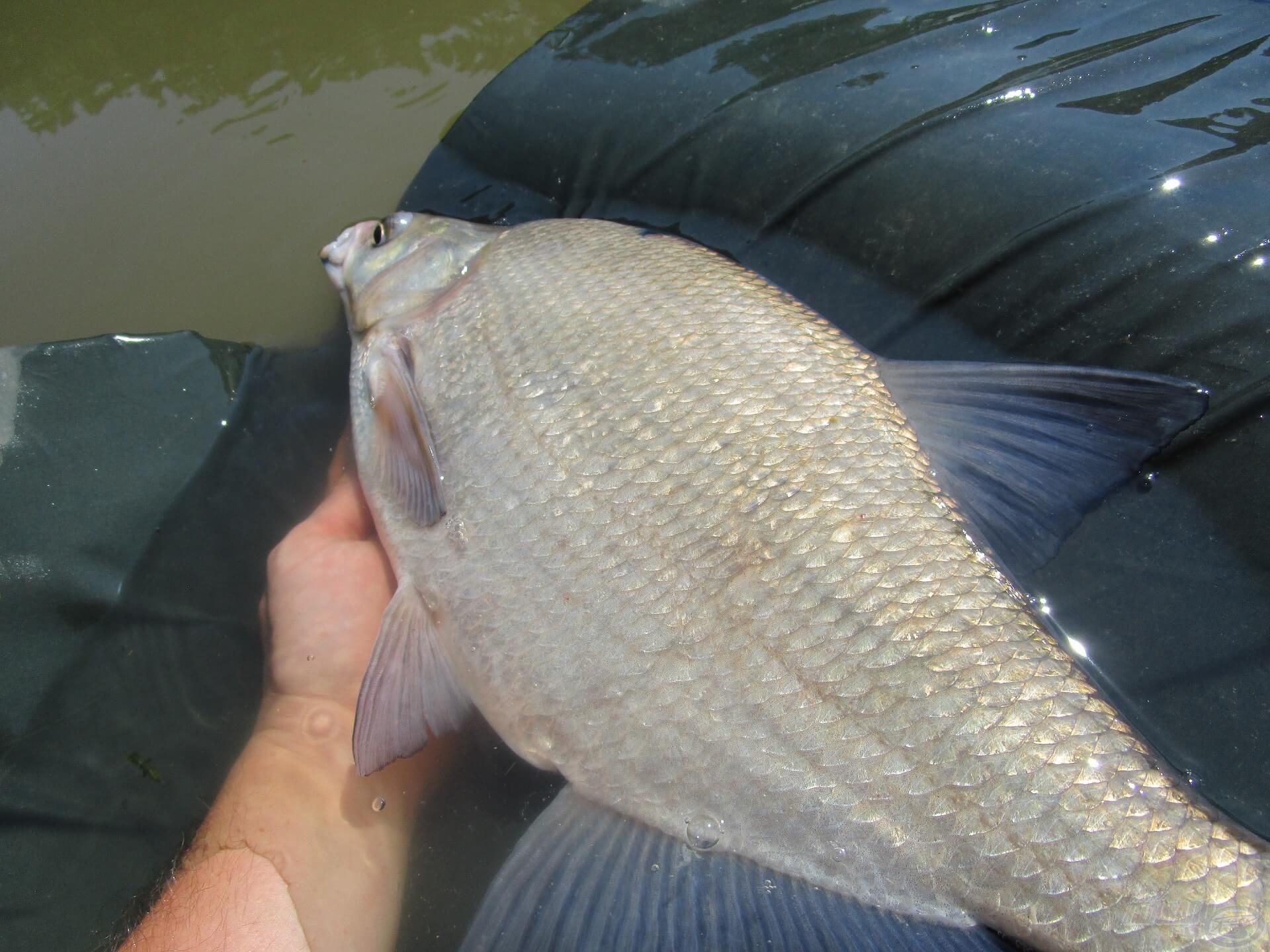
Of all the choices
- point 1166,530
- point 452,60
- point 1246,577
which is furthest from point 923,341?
point 452,60

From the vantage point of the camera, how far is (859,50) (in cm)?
190

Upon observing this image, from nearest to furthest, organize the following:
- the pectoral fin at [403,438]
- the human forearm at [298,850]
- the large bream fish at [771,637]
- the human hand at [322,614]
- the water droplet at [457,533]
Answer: the large bream fish at [771,637]
the human forearm at [298,850]
the water droplet at [457,533]
the pectoral fin at [403,438]
the human hand at [322,614]

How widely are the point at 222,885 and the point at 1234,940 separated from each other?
1550 millimetres

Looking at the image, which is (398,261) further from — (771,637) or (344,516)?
(771,637)

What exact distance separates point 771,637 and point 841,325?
2.68 feet

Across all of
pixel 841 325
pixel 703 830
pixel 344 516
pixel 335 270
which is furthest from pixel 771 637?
pixel 335 270

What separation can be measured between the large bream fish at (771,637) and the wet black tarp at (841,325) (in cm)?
20

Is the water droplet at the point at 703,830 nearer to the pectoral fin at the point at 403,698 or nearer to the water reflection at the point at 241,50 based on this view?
the pectoral fin at the point at 403,698

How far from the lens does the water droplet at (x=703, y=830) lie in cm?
116

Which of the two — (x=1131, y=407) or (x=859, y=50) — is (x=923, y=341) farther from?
(x=859, y=50)

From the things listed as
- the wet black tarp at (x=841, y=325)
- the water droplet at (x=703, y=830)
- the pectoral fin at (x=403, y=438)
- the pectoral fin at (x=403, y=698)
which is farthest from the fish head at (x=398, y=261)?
the water droplet at (x=703, y=830)

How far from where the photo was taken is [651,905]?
1164 mm

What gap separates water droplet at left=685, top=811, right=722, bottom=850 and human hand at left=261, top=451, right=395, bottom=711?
92 cm

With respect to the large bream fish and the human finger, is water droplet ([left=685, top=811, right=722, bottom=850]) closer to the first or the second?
the large bream fish
